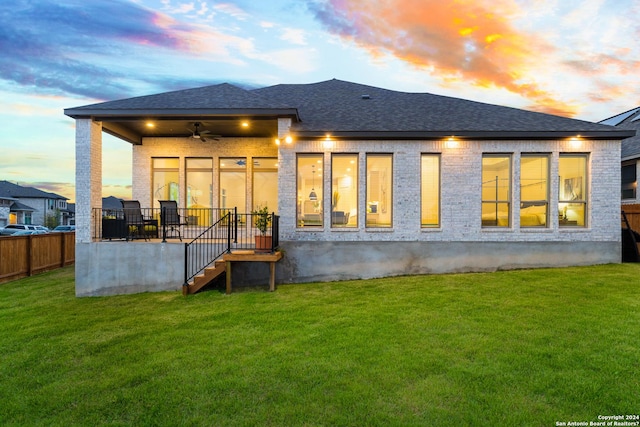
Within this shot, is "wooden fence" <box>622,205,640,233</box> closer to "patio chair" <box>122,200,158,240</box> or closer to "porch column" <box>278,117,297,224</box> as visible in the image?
"porch column" <box>278,117,297,224</box>

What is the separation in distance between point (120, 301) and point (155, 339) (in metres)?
3.51

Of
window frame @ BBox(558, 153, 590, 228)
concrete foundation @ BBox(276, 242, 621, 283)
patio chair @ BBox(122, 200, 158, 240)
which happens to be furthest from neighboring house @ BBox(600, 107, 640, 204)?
patio chair @ BBox(122, 200, 158, 240)

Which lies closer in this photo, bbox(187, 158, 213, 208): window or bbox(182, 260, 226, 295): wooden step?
bbox(182, 260, 226, 295): wooden step

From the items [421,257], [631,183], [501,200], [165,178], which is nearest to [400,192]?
[421,257]

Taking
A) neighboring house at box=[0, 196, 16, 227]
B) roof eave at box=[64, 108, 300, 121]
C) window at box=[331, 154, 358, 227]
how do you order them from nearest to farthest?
1. roof eave at box=[64, 108, 300, 121]
2. window at box=[331, 154, 358, 227]
3. neighboring house at box=[0, 196, 16, 227]

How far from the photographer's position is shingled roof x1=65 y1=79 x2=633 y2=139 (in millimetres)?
8836

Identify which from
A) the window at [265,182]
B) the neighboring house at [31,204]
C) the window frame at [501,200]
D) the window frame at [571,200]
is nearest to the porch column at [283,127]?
the window at [265,182]

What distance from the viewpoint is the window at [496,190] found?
964 cm

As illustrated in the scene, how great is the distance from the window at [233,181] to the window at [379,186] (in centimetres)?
462

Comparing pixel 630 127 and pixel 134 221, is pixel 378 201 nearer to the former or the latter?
pixel 134 221

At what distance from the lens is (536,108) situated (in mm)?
24297

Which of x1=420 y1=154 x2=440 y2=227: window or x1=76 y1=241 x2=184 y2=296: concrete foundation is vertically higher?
x1=420 y1=154 x2=440 y2=227: window

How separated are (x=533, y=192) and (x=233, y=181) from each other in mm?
9601

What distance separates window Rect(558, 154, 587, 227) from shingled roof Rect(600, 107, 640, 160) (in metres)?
5.98
